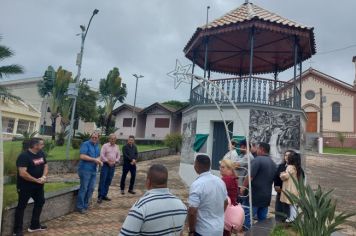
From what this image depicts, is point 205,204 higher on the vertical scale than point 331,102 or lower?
lower

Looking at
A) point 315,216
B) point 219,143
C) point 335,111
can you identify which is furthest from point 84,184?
point 335,111

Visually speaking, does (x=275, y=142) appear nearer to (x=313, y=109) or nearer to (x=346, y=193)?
(x=346, y=193)

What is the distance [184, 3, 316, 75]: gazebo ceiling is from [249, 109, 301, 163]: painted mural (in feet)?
9.86

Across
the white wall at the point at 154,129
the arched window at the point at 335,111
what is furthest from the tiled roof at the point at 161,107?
the arched window at the point at 335,111

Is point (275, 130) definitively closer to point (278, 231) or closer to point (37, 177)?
point (278, 231)

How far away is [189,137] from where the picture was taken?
13273 mm

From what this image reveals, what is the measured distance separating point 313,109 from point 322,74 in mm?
4461

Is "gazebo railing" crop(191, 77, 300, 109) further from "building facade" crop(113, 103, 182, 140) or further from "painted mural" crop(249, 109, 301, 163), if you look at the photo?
"building facade" crop(113, 103, 182, 140)

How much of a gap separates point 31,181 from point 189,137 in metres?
8.37

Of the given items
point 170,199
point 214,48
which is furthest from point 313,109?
point 170,199

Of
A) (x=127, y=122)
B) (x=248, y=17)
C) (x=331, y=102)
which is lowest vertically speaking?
(x=127, y=122)

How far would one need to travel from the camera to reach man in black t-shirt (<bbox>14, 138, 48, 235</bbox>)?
17.7 ft

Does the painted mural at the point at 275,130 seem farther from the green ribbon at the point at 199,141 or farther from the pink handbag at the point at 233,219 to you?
the pink handbag at the point at 233,219

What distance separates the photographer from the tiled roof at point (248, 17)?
11195 millimetres
